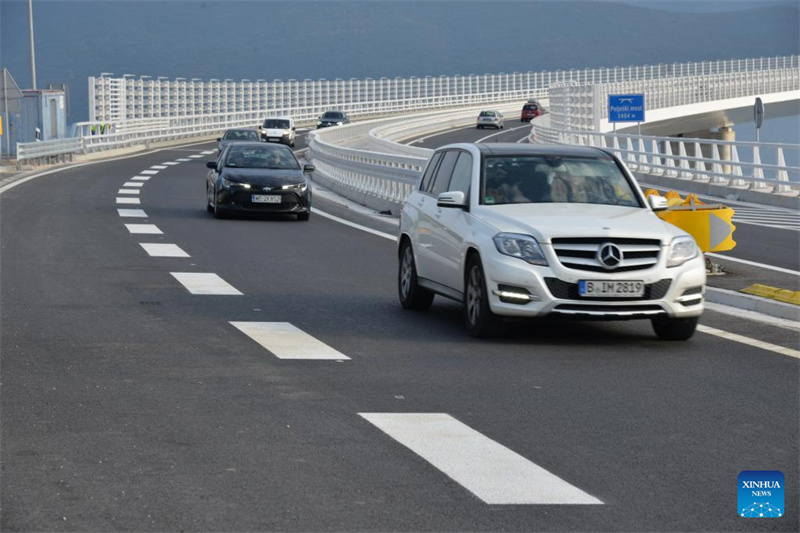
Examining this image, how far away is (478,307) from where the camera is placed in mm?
11578

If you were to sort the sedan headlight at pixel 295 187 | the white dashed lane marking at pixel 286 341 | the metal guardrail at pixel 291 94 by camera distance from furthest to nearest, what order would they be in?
the metal guardrail at pixel 291 94
the sedan headlight at pixel 295 187
the white dashed lane marking at pixel 286 341

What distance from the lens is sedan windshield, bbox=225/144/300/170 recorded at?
27.2 m

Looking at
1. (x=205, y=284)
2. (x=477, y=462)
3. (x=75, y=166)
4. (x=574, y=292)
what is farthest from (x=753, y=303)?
(x=75, y=166)

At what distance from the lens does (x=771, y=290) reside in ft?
45.5

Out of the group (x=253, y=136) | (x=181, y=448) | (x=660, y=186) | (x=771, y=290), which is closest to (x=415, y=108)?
(x=253, y=136)

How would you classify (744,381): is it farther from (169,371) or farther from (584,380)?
(169,371)

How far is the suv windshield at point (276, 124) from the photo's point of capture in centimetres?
6988

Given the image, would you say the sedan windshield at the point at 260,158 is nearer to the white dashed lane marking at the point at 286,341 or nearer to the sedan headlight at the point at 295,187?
the sedan headlight at the point at 295,187

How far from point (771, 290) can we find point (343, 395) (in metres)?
6.27

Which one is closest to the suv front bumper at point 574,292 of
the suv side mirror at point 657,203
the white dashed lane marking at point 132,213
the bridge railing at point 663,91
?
the suv side mirror at point 657,203

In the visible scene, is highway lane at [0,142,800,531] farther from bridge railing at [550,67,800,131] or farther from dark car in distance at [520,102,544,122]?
dark car in distance at [520,102,544,122]

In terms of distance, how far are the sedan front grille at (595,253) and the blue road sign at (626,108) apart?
4298cm

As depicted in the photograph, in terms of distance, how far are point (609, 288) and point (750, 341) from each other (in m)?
1.27

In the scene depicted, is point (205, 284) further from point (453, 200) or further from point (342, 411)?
point (342, 411)
